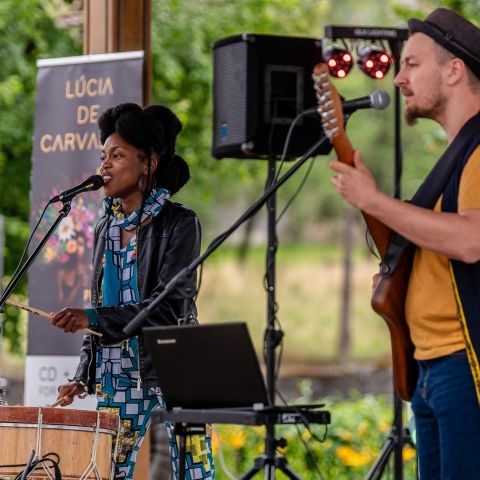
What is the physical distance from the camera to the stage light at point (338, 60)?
16.7 ft

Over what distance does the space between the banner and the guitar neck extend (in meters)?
2.42

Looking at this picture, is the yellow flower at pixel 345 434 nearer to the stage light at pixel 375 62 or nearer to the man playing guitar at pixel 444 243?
the stage light at pixel 375 62

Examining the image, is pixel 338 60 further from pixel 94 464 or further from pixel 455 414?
pixel 455 414

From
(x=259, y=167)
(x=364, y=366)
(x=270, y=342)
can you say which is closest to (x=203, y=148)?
(x=259, y=167)

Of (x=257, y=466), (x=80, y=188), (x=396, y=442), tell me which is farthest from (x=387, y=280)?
(x=396, y=442)

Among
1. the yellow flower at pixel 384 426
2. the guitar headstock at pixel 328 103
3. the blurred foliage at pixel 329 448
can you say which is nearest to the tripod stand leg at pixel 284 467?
the guitar headstock at pixel 328 103

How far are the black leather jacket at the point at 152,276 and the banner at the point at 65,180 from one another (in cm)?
124

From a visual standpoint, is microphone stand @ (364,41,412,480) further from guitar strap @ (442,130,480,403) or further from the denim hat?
guitar strap @ (442,130,480,403)

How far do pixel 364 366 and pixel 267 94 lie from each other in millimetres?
15983

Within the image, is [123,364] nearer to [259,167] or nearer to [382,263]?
[382,263]

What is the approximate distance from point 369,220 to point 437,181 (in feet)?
0.65

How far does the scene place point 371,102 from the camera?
10.5 feet

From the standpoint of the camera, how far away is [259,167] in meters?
11.4

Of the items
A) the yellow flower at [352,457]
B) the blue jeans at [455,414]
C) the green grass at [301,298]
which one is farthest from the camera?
the green grass at [301,298]
